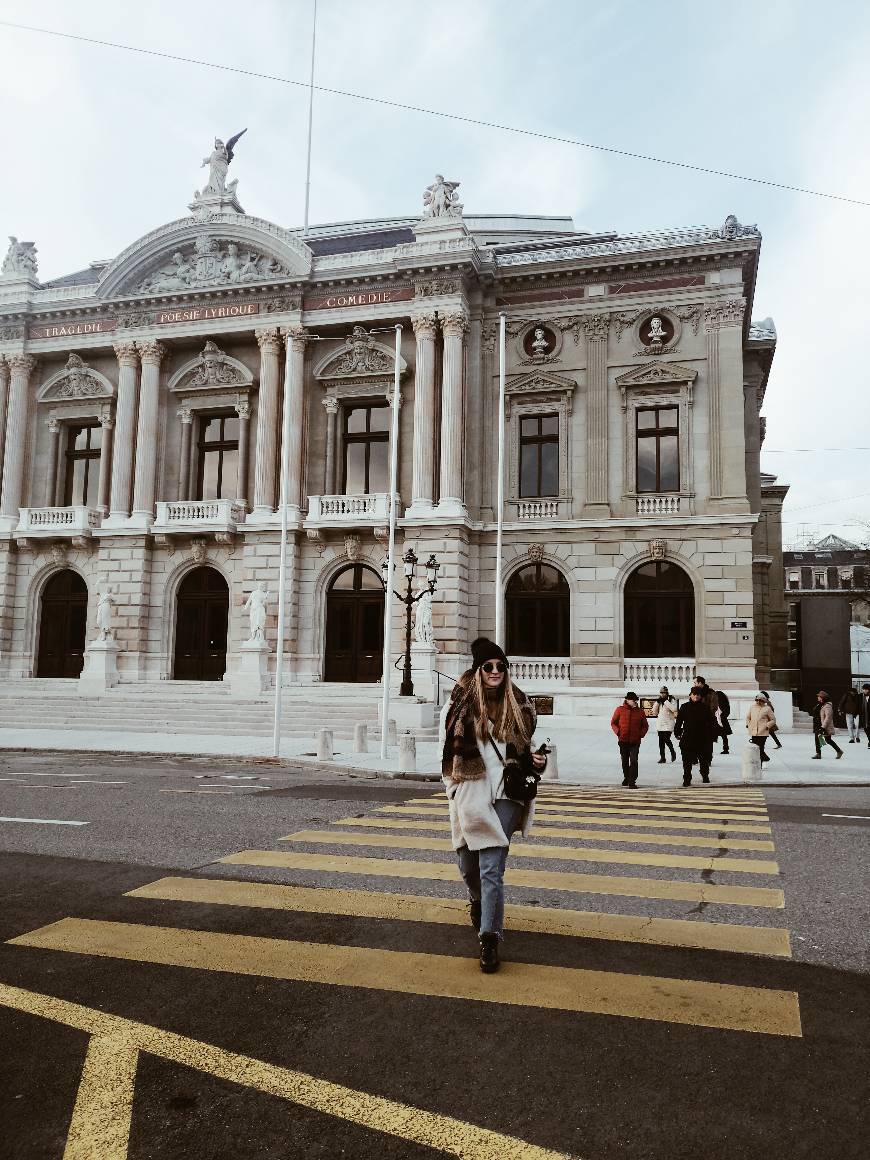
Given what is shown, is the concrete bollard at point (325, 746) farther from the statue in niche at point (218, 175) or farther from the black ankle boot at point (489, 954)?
the statue in niche at point (218, 175)

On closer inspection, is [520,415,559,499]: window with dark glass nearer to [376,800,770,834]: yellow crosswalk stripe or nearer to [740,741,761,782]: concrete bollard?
[740,741,761,782]: concrete bollard

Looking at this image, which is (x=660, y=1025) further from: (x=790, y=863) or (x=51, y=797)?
(x=51, y=797)

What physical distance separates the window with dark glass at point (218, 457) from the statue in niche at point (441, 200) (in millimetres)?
11238

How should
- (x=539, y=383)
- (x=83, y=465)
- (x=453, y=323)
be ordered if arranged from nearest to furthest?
1. (x=453, y=323)
2. (x=539, y=383)
3. (x=83, y=465)

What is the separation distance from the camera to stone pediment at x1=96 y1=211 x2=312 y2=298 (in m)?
34.9

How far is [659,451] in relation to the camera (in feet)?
107

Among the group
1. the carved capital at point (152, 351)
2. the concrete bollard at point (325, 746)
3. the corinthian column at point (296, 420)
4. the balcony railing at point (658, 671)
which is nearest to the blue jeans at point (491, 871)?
the concrete bollard at point (325, 746)

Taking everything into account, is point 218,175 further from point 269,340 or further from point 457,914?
point 457,914

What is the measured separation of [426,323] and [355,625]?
11.6 m

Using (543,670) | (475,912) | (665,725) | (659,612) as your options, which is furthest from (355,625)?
(475,912)

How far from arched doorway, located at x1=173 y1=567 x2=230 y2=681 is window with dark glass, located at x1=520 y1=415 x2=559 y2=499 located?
12439 millimetres

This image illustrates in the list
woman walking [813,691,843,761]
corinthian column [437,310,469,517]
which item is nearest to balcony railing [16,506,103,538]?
corinthian column [437,310,469,517]

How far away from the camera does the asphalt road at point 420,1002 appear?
3.45 metres

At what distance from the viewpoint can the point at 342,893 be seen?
22.7 ft
